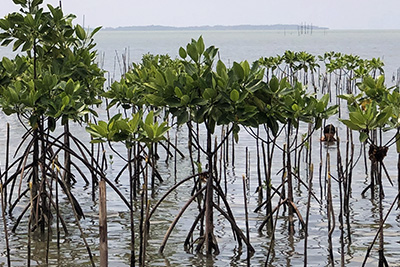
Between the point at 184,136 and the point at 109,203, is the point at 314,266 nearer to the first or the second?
the point at 109,203

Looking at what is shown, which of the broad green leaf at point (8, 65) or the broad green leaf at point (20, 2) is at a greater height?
the broad green leaf at point (20, 2)

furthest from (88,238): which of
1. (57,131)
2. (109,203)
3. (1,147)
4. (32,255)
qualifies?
(57,131)

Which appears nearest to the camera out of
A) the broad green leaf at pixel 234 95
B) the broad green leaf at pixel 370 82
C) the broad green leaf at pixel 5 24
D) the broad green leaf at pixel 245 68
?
the broad green leaf at pixel 234 95

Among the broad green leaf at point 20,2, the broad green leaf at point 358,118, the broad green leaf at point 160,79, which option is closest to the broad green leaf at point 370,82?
the broad green leaf at point 358,118

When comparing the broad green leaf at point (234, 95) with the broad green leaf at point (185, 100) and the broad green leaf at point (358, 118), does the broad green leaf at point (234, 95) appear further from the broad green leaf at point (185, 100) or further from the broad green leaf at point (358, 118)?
the broad green leaf at point (358, 118)

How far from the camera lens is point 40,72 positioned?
6793mm

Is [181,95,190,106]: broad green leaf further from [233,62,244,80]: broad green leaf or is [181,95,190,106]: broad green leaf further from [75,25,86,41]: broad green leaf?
[75,25,86,41]: broad green leaf

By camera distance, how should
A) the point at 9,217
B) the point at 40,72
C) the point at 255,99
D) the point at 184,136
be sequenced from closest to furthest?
1. the point at 255,99
2. the point at 40,72
3. the point at 9,217
4. the point at 184,136

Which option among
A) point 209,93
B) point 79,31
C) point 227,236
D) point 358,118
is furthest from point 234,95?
point 79,31

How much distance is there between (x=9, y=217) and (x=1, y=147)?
5429 mm

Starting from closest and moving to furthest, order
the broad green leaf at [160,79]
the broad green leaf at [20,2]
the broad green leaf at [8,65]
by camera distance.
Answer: the broad green leaf at [160,79] → the broad green leaf at [20,2] → the broad green leaf at [8,65]

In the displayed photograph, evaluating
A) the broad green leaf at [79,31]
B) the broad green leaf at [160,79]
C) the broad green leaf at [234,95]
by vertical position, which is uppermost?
the broad green leaf at [79,31]

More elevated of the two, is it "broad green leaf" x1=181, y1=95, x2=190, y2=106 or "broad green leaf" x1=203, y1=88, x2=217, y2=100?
"broad green leaf" x1=203, y1=88, x2=217, y2=100

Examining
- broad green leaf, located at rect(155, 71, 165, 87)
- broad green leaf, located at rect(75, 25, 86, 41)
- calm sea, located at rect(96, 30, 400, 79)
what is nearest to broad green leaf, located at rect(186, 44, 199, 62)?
broad green leaf, located at rect(155, 71, 165, 87)
